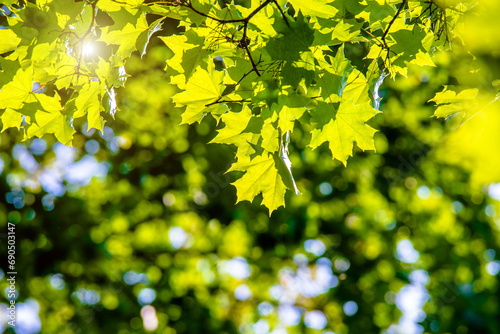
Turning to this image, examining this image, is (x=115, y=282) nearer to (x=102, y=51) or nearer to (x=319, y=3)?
(x=102, y=51)

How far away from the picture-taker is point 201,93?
187 cm

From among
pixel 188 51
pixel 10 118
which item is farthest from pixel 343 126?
pixel 10 118

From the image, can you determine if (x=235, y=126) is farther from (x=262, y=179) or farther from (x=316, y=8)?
(x=316, y=8)

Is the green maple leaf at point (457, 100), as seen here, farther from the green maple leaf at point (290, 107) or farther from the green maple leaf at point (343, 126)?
the green maple leaf at point (290, 107)

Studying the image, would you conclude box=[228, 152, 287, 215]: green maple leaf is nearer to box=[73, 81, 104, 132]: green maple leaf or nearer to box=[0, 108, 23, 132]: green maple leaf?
box=[73, 81, 104, 132]: green maple leaf

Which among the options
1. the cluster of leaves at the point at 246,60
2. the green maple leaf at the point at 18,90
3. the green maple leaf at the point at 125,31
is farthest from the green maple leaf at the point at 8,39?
the green maple leaf at the point at 125,31

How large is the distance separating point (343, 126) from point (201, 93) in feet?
2.32

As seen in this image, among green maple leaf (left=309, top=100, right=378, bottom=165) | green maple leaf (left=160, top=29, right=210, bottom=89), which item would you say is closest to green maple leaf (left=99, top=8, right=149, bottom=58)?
green maple leaf (left=160, top=29, right=210, bottom=89)

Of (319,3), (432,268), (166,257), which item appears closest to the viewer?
(319,3)

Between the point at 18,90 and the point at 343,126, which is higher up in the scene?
the point at 18,90

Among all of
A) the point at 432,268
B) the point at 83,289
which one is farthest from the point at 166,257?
the point at 432,268

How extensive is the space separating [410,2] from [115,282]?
9739 millimetres

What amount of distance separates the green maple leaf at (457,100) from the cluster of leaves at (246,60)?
28 cm

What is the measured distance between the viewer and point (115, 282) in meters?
9.72
